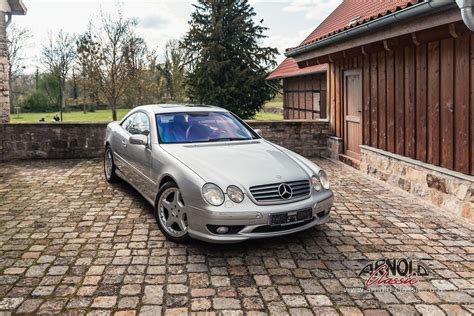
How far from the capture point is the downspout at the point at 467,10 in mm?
4098

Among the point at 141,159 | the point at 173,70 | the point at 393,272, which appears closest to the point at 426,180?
the point at 393,272

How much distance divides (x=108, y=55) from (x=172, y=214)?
20.9 m

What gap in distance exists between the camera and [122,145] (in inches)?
252

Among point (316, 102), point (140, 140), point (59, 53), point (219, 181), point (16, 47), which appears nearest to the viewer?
point (219, 181)

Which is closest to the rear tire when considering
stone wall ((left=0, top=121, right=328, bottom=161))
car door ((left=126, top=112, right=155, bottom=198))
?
car door ((left=126, top=112, right=155, bottom=198))

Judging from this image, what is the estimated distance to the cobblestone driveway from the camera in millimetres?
3148

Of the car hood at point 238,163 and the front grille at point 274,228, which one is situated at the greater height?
the car hood at point 238,163

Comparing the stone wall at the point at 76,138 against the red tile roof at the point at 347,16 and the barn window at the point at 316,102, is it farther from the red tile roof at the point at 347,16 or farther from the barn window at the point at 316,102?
the barn window at the point at 316,102

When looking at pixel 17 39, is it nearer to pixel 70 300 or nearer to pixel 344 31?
pixel 344 31

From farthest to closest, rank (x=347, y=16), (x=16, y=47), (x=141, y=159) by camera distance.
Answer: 1. (x=16, y=47)
2. (x=347, y=16)
3. (x=141, y=159)

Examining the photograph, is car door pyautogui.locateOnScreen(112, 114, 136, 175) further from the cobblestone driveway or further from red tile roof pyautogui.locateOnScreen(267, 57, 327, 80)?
red tile roof pyautogui.locateOnScreen(267, 57, 327, 80)

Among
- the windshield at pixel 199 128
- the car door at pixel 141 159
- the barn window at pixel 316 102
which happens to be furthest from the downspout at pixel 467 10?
the barn window at pixel 316 102

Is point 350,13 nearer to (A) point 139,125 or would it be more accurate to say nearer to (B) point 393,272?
(A) point 139,125

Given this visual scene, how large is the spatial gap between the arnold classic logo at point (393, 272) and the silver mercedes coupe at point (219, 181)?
776 mm
